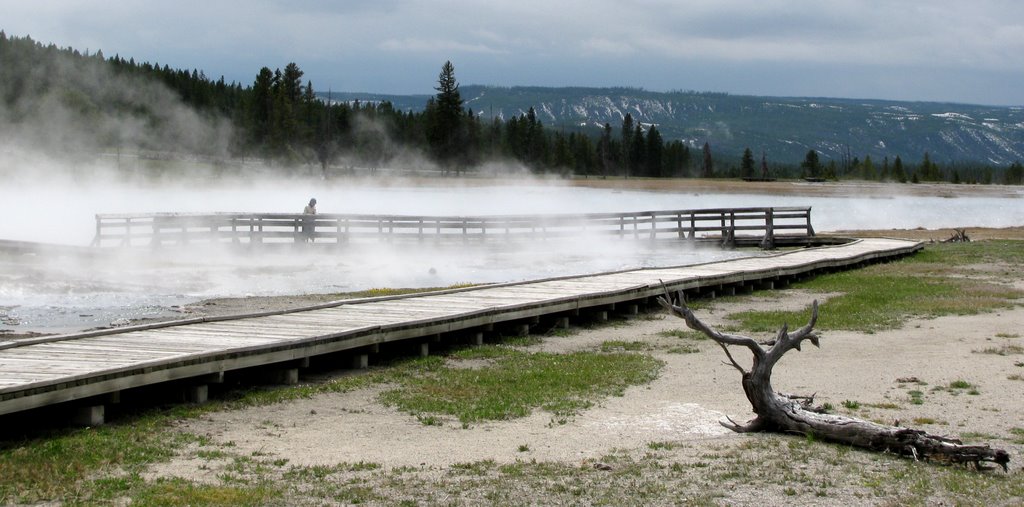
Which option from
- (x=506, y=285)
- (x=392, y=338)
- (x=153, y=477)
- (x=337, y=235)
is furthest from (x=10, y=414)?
(x=337, y=235)

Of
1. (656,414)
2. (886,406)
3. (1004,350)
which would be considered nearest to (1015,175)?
(1004,350)

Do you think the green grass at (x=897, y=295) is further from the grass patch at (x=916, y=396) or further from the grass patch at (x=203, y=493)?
the grass patch at (x=203, y=493)

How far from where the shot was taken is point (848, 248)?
129 ft

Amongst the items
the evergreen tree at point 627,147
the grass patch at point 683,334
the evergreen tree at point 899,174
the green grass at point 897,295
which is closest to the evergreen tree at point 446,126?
the evergreen tree at point 627,147

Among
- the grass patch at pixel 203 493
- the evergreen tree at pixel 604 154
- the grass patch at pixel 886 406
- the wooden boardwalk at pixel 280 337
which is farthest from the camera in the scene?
the evergreen tree at pixel 604 154

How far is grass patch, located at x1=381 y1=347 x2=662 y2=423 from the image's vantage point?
1349 centimetres

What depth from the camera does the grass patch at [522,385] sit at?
13.5m

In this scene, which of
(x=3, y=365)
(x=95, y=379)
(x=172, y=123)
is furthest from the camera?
(x=172, y=123)

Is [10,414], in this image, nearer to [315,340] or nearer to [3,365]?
[3,365]

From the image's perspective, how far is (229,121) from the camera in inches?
4510

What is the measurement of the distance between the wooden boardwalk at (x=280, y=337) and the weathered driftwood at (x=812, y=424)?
5231mm

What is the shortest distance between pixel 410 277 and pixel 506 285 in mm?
11261

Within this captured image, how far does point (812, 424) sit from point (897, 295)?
15.4 meters

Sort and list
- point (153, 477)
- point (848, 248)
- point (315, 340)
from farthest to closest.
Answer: point (848, 248), point (315, 340), point (153, 477)
